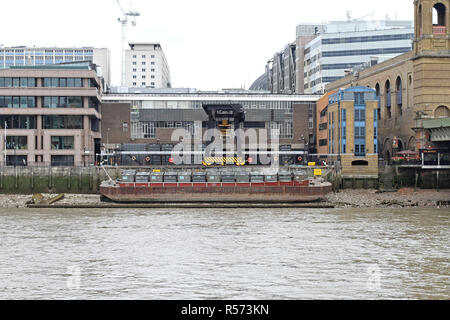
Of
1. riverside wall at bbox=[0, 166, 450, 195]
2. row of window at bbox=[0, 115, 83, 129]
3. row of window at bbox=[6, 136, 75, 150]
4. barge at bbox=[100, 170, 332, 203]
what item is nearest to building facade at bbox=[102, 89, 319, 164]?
row of window at bbox=[0, 115, 83, 129]

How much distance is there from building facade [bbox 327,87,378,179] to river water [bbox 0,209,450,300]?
33857mm

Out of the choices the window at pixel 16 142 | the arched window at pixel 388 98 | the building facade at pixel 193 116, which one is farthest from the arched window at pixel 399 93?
the window at pixel 16 142

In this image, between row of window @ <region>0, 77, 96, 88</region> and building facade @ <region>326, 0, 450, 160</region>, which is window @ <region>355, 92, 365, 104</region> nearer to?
building facade @ <region>326, 0, 450, 160</region>

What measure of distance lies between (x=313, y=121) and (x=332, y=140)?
2042 cm

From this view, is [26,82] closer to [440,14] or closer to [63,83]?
[63,83]

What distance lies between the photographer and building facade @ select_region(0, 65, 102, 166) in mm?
107688

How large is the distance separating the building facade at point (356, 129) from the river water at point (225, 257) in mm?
33857

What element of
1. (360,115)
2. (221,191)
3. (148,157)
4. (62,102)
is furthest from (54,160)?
(360,115)

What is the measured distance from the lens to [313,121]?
405 feet

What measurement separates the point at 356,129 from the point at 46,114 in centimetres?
5590

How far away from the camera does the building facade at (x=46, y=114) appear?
107688mm

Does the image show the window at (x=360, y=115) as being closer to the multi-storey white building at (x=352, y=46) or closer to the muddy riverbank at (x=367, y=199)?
the muddy riverbank at (x=367, y=199)

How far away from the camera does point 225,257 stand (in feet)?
122
